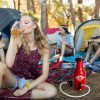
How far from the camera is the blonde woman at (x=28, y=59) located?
10.5ft

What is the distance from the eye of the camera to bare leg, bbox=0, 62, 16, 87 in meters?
3.02

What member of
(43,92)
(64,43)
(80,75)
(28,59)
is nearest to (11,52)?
(28,59)

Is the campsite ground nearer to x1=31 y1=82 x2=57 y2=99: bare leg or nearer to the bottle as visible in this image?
the bottle

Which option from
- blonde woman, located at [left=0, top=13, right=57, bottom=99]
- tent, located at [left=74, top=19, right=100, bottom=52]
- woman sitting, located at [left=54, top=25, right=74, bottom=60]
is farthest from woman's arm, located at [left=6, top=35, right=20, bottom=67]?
tent, located at [left=74, top=19, right=100, bottom=52]

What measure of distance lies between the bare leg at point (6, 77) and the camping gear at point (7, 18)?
291cm

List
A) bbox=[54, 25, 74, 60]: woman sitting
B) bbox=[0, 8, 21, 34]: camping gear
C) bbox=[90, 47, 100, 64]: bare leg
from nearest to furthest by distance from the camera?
bbox=[90, 47, 100, 64]: bare leg
bbox=[0, 8, 21, 34]: camping gear
bbox=[54, 25, 74, 60]: woman sitting

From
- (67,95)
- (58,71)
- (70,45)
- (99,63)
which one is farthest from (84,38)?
(67,95)

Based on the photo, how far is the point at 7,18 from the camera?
20.3 feet

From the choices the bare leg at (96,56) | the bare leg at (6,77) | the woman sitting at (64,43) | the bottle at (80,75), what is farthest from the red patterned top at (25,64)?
the woman sitting at (64,43)

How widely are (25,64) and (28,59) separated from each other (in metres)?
0.06

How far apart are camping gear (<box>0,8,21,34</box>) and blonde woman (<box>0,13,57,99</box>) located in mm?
2762

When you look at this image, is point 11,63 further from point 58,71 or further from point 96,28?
point 96,28

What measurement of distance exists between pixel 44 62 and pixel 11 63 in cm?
33

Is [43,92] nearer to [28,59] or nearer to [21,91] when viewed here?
[21,91]
